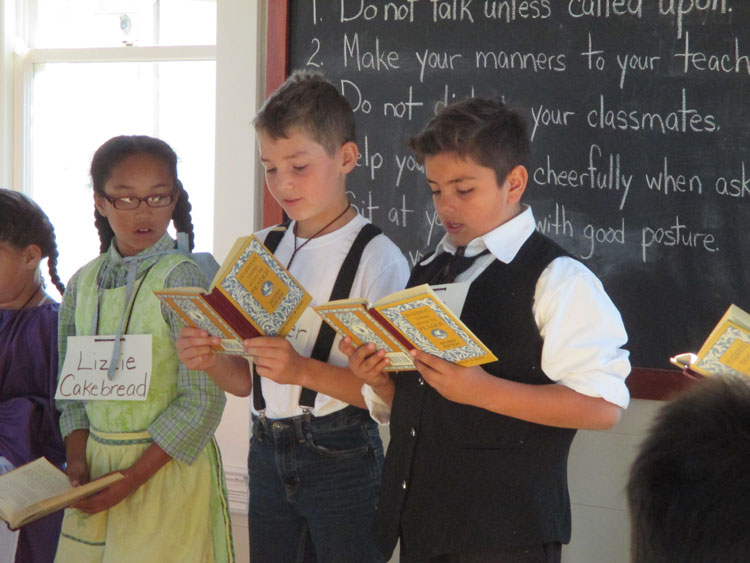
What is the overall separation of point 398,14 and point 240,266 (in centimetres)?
154

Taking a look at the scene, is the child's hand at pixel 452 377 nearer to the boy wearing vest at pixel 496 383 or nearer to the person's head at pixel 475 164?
the boy wearing vest at pixel 496 383

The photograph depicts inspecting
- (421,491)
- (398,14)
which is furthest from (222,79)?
(421,491)

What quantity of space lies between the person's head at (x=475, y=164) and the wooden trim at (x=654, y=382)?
1128 millimetres

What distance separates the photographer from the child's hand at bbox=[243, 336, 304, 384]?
1566mm

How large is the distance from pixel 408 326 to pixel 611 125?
4.78ft

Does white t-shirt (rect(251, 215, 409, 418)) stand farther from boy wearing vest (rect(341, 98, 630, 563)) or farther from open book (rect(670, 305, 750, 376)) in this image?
open book (rect(670, 305, 750, 376))

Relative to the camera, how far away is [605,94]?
2.55 m

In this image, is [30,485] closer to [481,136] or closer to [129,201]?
[129,201]

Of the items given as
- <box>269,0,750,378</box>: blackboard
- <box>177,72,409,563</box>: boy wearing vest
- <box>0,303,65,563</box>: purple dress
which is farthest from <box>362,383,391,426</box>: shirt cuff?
<box>269,0,750,378</box>: blackboard

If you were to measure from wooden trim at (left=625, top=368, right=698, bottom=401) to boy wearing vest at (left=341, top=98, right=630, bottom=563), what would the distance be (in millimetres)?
1099

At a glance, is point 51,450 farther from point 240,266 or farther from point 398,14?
point 398,14

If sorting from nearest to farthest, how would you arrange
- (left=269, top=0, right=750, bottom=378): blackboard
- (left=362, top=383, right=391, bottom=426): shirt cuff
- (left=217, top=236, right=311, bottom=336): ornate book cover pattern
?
(left=217, top=236, right=311, bottom=336): ornate book cover pattern → (left=362, top=383, right=391, bottom=426): shirt cuff → (left=269, top=0, right=750, bottom=378): blackboard

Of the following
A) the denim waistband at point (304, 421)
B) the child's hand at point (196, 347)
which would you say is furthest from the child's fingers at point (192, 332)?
the denim waistband at point (304, 421)

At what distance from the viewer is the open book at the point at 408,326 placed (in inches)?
50.3
